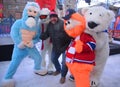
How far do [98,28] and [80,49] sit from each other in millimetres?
252

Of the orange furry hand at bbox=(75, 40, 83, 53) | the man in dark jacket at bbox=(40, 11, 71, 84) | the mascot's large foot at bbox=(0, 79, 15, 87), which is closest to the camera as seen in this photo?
the orange furry hand at bbox=(75, 40, 83, 53)

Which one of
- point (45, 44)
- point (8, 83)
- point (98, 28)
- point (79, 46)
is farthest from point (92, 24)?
point (8, 83)

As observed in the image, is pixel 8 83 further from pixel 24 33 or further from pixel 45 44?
pixel 45 44

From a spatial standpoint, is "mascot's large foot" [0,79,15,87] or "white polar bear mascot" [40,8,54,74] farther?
"white polar bear mascot" [40,8,54,74]

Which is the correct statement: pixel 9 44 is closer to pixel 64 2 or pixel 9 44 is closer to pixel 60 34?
pixel 60 34

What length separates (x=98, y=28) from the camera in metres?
1.70

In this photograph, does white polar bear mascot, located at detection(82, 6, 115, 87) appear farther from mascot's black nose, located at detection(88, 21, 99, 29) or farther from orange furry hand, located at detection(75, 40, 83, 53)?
orange furry hand, located at detection(75, 40, 83, 53)

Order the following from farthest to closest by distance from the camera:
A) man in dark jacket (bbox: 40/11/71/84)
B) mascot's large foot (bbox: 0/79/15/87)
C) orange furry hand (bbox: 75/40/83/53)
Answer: man in dark jacket (bbox: 40/11/71/84) < mascot's large foot (bbox: 0/79/15/87) < orange furry hand (bbox: 75/40/83/53)

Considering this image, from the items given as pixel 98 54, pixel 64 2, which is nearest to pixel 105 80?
pixel 98 54

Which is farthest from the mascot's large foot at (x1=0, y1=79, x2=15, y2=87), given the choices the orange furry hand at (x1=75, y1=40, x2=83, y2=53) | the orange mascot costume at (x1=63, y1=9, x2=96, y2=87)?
the orange furry hand at (x1=75, y1=40, x2=83, y2=53)

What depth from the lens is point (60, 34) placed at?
6.81 feet

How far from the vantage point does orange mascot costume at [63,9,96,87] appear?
166cm

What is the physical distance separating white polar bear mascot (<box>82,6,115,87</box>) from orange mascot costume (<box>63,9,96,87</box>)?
2.6 inches

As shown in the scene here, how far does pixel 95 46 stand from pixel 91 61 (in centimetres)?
14
